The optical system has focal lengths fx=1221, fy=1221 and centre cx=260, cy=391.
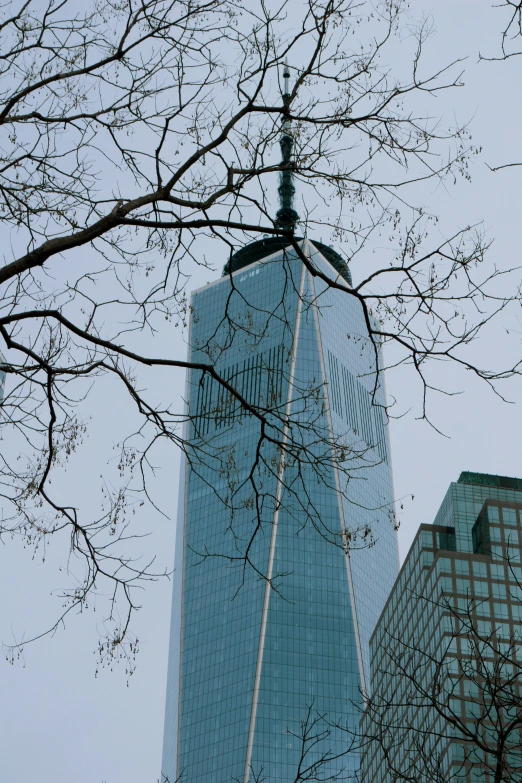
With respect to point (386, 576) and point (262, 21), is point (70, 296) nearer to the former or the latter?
point (262, 21)

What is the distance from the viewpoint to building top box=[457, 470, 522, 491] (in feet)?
360

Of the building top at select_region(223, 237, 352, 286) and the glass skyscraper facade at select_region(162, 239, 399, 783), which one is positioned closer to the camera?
the building top at select_region(223, 237, 352, 286)

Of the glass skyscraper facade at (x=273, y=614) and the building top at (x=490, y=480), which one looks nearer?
the building top at (x=490, y=480)

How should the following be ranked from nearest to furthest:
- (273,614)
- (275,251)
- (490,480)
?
1. (275,251)
2. (490,480)
3. (273,614)

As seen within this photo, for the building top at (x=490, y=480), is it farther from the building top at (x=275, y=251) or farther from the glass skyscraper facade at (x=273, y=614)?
the building top at (x=275, y=251)

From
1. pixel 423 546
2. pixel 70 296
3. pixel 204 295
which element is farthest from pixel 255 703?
pixel 70 296

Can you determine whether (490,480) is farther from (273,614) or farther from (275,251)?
(275,251)

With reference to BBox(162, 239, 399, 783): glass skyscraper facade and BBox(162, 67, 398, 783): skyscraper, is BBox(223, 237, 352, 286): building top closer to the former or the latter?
BBox(162, 67, 398, 783): skyscraper

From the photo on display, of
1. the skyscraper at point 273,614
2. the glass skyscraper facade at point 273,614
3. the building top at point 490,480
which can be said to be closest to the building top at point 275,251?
the building top at point 490,480

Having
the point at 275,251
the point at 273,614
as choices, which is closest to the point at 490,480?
the point at 273,614

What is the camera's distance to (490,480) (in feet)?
364

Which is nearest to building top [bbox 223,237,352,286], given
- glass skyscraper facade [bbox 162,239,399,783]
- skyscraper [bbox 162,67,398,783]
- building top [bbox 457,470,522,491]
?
building top [bbox 457,470,522,491]

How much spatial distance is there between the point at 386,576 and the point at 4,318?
456 ft

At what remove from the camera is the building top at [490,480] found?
109713 mm
